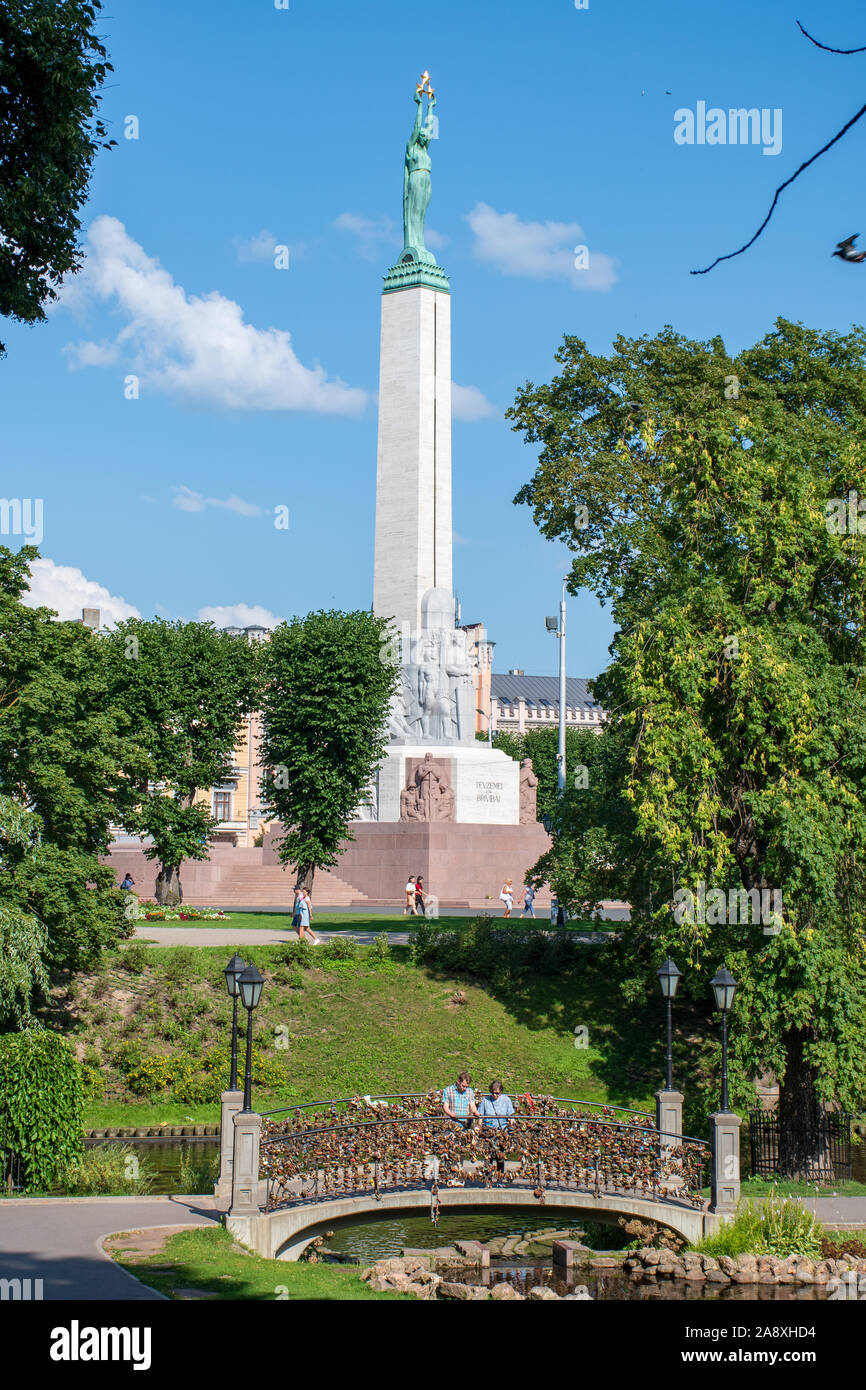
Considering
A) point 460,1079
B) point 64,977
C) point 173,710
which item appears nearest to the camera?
point 460,1079

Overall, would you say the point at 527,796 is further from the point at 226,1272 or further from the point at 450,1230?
the point at 226,1272

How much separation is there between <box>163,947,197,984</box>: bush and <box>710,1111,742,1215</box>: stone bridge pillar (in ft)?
49.7

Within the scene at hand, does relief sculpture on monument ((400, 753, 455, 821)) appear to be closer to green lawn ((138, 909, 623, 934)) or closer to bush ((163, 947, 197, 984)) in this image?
green lawn ((138, 909, 623, 934))

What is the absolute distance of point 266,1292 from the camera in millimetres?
12852

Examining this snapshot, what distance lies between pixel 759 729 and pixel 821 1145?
22.5 feet

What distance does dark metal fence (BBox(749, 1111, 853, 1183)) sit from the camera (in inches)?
931

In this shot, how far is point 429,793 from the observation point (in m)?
49.8

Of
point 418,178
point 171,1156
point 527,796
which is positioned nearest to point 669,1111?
point 171,1156

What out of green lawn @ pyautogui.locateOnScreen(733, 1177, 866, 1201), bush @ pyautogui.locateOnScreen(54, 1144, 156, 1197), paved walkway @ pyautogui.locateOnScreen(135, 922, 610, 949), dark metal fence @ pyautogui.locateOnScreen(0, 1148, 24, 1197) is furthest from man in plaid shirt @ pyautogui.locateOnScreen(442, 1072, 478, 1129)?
paved walkway @ pyautogui.locateOnScreen(135, 922, 610, 949)
